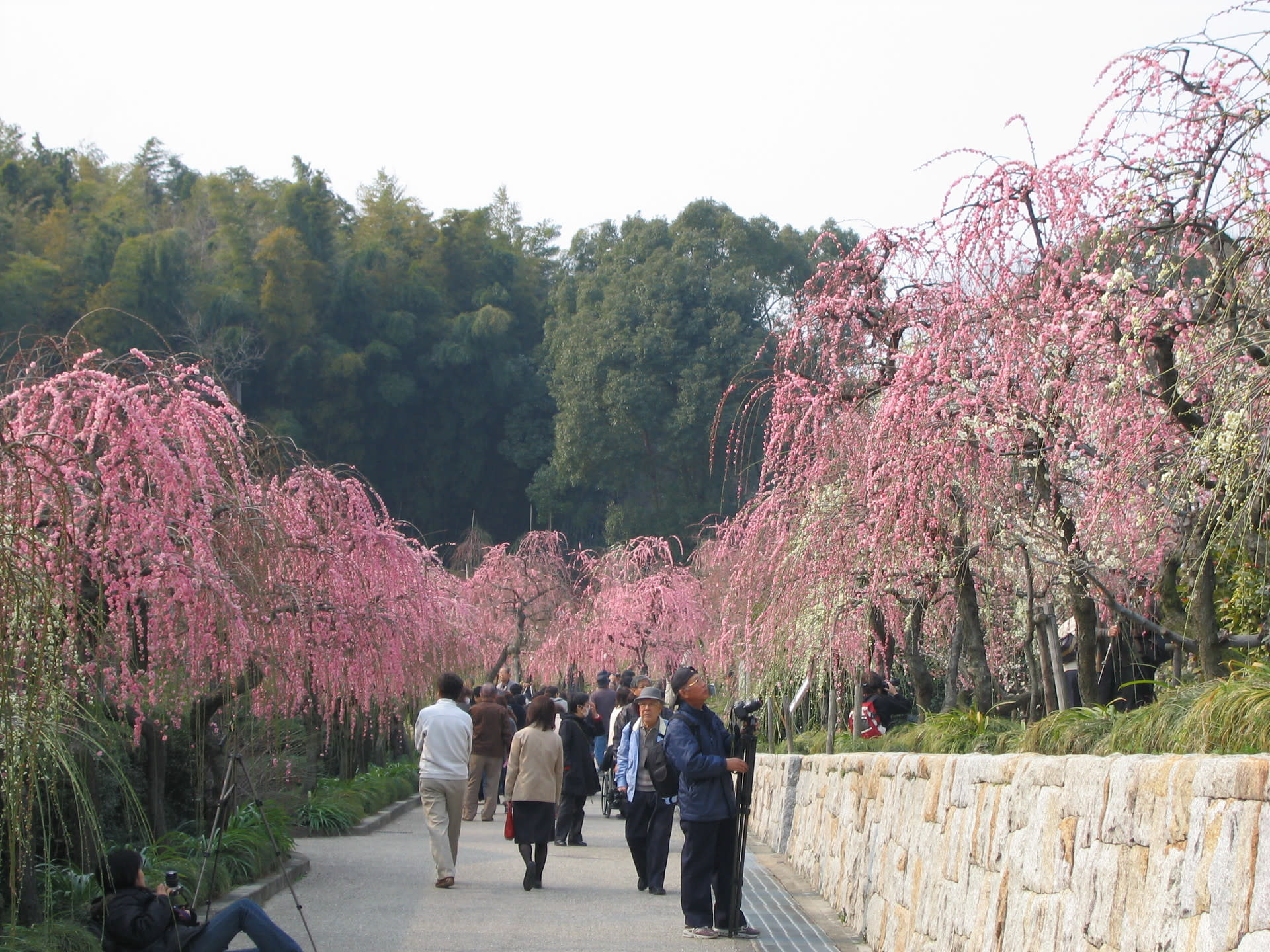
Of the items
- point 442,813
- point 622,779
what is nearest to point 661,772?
point 442,813

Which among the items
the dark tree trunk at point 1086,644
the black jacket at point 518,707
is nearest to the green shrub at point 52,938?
the dark tree trunk at point 1086,644

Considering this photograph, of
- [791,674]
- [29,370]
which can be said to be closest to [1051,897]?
[29,370]

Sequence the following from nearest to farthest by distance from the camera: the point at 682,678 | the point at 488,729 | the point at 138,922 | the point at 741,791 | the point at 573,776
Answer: the point at 138,922 → the point at 682,678 → the point at 741,791 → the point at 573,776 → the point at 488,729

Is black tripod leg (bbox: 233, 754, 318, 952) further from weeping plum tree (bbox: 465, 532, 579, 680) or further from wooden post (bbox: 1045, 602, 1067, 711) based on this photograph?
weeping plum tree (bbox: 465, 532, 579, 680)

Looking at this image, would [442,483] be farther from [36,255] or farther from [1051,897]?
[1051,897]

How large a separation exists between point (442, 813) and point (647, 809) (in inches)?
72.5

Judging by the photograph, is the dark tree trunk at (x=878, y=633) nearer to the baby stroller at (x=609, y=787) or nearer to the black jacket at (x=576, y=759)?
the black jacket at (x=576, y=759)

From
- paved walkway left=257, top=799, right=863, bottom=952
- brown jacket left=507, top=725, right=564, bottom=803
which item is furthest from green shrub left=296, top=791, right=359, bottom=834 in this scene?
brown jacket left=507, top=725, right=564, bottom=803

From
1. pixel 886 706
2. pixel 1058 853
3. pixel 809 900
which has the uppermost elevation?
pixel 886 706

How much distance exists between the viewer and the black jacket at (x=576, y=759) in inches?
604

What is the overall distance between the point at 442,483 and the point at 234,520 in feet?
154

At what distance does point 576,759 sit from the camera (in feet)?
50.9

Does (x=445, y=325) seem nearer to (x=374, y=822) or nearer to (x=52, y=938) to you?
(x=374, y=822)

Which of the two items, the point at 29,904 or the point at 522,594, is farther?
the point at 522,594
